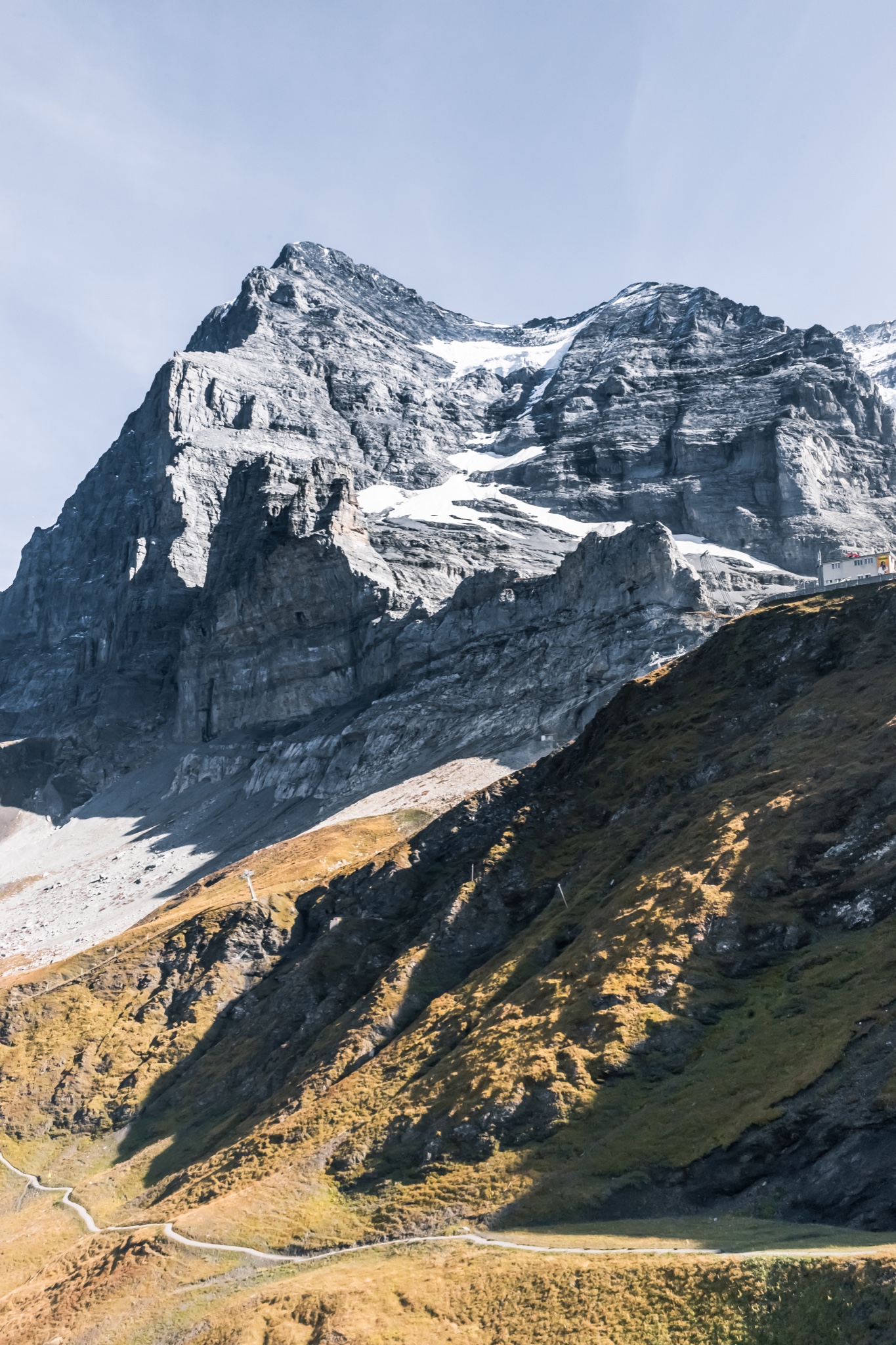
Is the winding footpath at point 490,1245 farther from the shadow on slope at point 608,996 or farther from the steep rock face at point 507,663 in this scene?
the steep rock face at point 507,663

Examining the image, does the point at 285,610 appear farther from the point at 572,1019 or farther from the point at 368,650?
A: the point at 572,1019

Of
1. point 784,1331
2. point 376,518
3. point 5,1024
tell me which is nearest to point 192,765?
point 376,518

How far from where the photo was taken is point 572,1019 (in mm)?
35000

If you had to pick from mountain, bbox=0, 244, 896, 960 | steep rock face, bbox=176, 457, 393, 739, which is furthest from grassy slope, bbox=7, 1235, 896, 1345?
steep rock face, bbox=176, 457, 393, 739

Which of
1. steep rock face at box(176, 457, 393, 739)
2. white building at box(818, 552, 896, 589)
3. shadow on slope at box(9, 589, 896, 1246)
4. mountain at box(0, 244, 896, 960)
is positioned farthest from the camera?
steep rock face at box(176, 457, 393, 739)

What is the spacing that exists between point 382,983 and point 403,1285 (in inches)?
782

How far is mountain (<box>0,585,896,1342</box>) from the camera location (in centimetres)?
2808

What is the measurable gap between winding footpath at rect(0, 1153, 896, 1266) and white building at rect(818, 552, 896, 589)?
3797 cm

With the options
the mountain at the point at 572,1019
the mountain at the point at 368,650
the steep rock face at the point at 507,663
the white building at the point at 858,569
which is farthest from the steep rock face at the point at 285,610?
the white building at the point at 858,569

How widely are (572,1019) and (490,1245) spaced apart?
8380mm

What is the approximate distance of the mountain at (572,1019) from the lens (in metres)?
28.1

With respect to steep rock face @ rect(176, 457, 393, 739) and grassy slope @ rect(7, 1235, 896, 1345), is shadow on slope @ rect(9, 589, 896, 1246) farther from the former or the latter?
steep rock face @ rect(176, 457, 393, 739)

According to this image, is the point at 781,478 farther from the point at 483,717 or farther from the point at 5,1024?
the point at 5,1024

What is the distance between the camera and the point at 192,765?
169250mm
